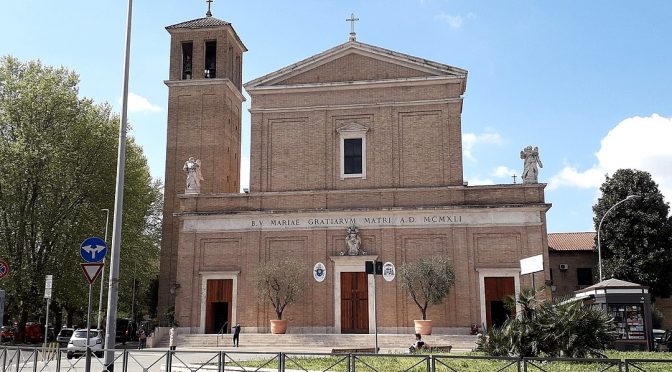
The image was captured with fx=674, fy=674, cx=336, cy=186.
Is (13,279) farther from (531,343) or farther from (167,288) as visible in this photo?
(531,343)

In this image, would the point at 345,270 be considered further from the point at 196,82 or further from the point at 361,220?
the point at 196,82

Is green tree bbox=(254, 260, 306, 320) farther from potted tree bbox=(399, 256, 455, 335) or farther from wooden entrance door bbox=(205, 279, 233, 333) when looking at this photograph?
potted tree bbox=(399, 256, 455, 335)

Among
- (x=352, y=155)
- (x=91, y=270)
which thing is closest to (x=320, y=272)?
(x=352, y=155)

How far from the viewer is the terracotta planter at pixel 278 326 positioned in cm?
3222

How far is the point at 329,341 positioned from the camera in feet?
101

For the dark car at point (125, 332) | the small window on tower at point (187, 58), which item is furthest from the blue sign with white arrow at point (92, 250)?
the dark car at point (125, 332)

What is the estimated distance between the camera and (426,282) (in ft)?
102

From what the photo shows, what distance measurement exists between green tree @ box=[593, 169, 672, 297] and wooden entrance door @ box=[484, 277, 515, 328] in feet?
58.4

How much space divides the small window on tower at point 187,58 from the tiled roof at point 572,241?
97.0 ft

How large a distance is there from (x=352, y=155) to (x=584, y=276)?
25.0 metres

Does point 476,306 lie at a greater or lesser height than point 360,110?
lesser

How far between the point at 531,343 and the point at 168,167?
1111 inches

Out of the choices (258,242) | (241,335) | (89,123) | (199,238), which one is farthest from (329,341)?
(89,123)

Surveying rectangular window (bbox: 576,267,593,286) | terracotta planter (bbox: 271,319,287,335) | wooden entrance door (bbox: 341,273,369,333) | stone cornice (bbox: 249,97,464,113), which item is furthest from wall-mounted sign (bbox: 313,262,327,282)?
rectangular window (bbox: 576,267,593,286)
